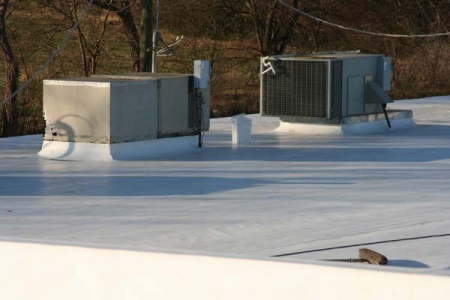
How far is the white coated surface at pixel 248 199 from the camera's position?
8.39m

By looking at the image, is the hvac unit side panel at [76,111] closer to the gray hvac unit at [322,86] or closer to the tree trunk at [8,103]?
the gray hvac unit at [322,86]

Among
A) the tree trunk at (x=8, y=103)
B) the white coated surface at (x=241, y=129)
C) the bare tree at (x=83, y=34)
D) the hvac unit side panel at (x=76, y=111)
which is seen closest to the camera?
the hvac unit side panel at (x=76, y=111)

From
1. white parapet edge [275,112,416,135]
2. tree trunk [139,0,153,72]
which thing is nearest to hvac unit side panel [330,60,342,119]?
white parapet edge [275,112,416,135]

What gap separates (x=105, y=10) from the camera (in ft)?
82.7

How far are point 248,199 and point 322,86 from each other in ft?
17.4

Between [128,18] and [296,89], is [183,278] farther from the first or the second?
[128,18]

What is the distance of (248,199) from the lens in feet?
34.0

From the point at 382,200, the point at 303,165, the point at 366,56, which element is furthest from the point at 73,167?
the point at 366,56

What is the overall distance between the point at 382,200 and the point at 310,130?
223 inches

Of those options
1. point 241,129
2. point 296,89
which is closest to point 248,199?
point 241,129

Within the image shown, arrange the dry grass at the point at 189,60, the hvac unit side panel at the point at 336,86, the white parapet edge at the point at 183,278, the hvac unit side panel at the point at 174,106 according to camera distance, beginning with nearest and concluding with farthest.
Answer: the white parapet edge at the point at 183,278 → the hvac unit side panel at the point at 174,106 → the hvac unit side panel at the point at 336,86 → the dry grass at the point at 189,60

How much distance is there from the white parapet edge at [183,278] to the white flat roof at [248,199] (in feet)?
0.39

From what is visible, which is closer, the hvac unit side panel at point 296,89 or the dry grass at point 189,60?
the hvac unit side panel at point 296,89

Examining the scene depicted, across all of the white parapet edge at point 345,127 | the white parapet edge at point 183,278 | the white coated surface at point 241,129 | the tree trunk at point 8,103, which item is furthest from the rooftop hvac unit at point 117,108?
the tree trunk at point 8,103
